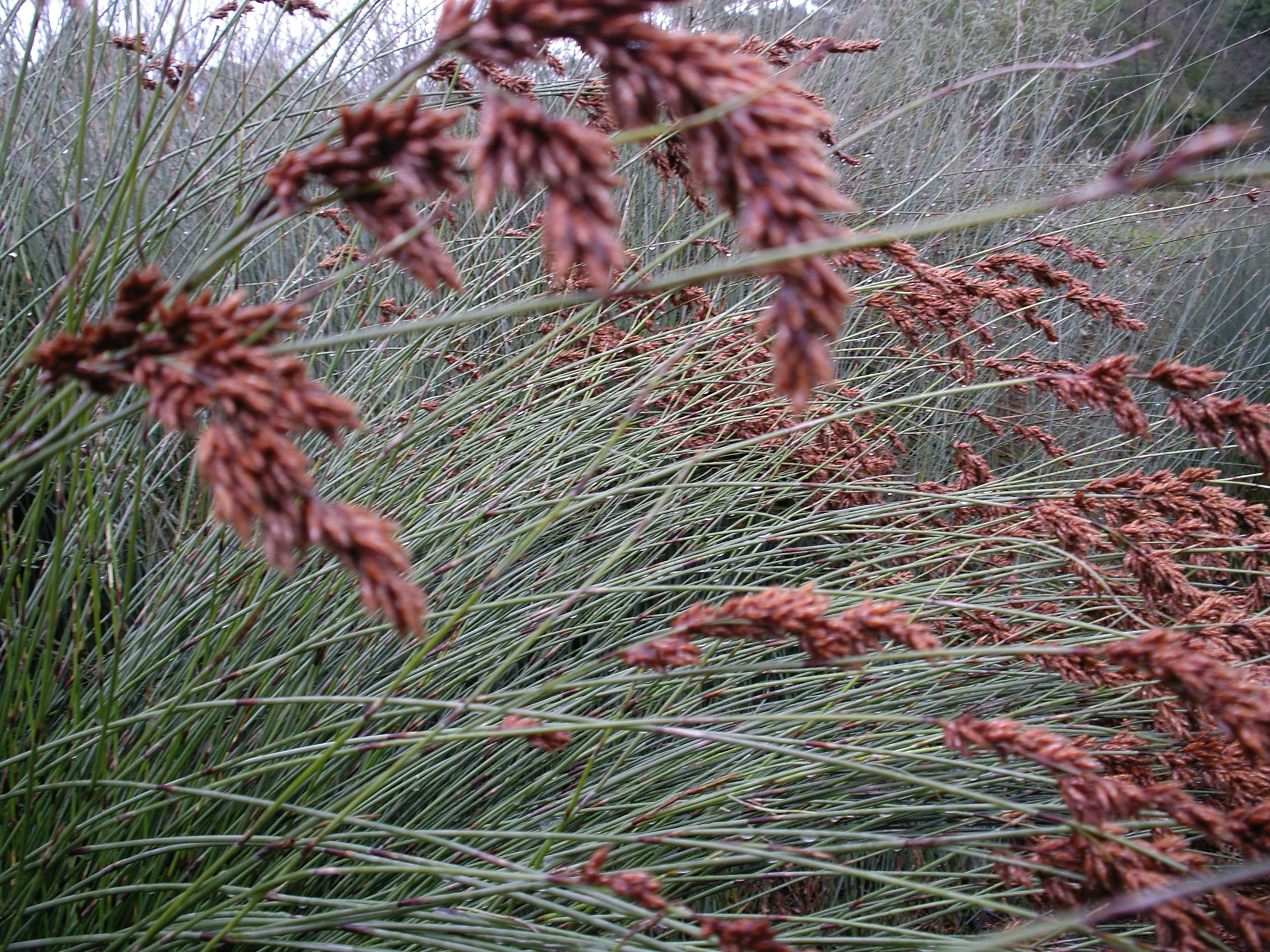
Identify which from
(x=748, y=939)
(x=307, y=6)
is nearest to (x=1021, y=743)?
(x=748, y=939)

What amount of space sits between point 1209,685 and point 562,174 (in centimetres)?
85

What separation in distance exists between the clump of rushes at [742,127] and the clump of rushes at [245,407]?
327 mm

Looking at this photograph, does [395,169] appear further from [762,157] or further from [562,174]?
[762,157]

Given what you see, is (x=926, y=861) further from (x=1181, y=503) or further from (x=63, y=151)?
(x=63, y=151)

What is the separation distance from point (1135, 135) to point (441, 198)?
5629mm

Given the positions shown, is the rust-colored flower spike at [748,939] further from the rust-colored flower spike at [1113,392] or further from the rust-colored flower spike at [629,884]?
the rust-colored flower spike at [1113,392]

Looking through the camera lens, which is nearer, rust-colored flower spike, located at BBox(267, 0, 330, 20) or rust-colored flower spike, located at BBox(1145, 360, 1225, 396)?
rust-colored flower spike, located at BBox(1145, 360, 1225, 396)

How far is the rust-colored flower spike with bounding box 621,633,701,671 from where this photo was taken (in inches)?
39.6

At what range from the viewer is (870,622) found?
947 millimetres

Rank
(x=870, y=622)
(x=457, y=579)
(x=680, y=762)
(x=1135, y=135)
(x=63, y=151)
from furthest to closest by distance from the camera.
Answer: (x=1135, y=135) < (x=63, y=151) < (x=457, y=579) < (x=680, y=762) < (x=870, y=622)

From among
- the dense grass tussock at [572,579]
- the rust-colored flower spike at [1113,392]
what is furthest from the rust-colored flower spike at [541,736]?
the rust-colored flower spike at [1113,392]

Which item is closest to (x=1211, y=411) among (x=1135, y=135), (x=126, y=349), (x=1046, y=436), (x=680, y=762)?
(x=1046, y=436)

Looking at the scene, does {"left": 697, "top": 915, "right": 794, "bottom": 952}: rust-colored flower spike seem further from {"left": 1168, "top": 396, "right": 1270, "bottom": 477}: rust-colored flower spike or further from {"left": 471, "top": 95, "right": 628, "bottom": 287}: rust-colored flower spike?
{"left": 1168, "top": 396, "right": 1270, "bottom": 477}: rust-colored flower spike

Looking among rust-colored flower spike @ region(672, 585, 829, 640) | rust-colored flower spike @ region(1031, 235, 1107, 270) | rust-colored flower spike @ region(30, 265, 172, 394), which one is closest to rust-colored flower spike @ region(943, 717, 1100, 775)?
rust-colored flower spike @ region(672, 585, 829, 640)
